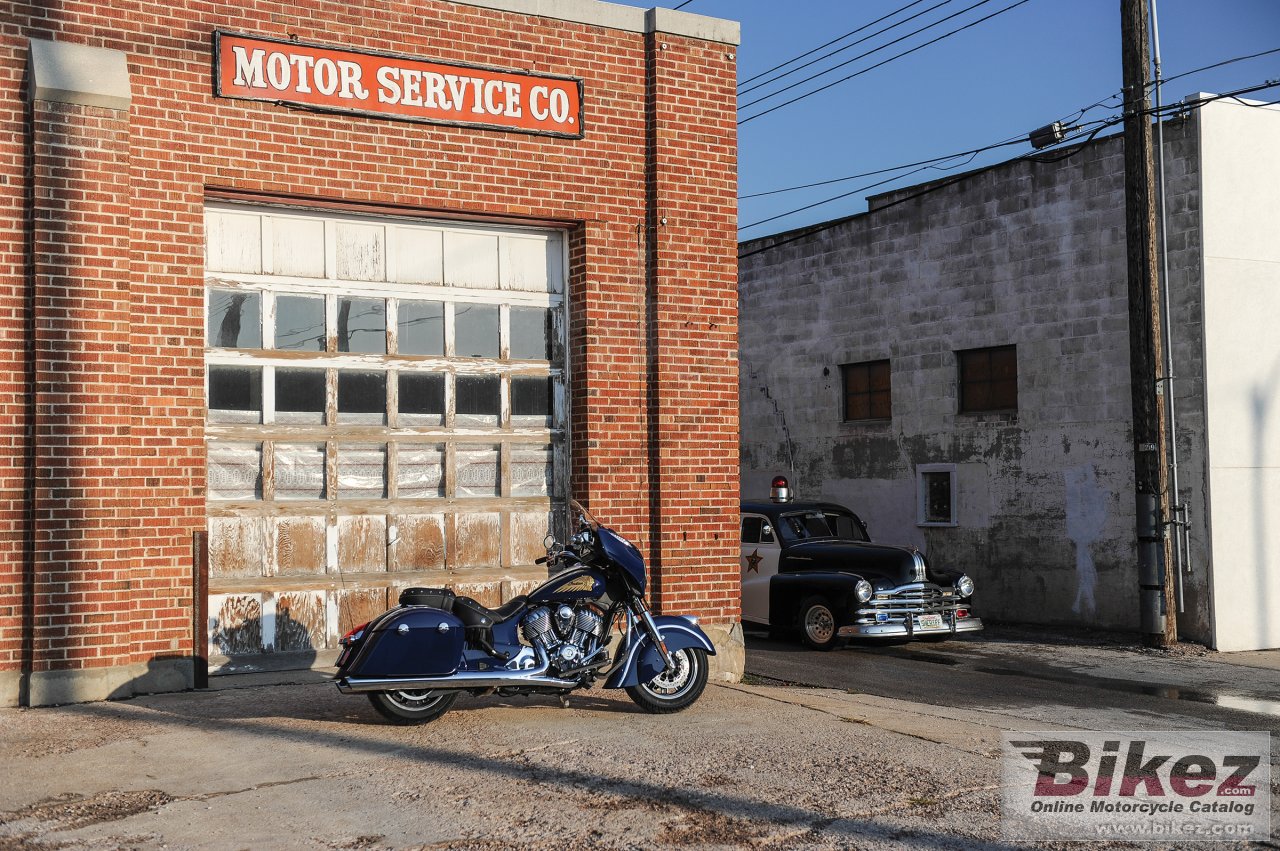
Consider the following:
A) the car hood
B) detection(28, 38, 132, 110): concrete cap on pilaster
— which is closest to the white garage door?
detection(28, 38, 132, 110): concrete cap on pilaster

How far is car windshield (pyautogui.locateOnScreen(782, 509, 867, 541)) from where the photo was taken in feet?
53.6

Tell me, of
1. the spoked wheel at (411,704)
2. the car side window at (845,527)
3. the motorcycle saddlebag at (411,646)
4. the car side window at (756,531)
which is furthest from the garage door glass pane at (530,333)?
the car side window at (845,527)

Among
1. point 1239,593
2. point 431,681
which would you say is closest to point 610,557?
point 431,681

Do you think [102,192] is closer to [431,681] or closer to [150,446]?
[150,446]

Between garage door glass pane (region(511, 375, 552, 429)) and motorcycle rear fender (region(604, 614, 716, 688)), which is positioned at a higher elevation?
garage door glass pane (region(511, 375, 552, 429))

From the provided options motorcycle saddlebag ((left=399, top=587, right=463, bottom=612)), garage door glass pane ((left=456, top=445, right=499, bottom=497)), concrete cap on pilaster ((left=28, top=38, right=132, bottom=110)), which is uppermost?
concrete cap on pilaster ((left=28, top=38, right=132, bottom=110))

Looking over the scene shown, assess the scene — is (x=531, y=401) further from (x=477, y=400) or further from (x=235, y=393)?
(x=235, y=393)

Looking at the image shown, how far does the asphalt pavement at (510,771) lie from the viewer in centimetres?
605

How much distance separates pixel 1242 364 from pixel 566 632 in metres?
11.4

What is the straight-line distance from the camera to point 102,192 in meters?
9.24

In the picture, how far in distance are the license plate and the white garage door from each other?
18.0 ft

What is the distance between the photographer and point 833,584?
49.3ft

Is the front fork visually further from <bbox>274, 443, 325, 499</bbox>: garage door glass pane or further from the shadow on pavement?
<bbox>274, 443, 325, 499</bbox>: garage door glass pane

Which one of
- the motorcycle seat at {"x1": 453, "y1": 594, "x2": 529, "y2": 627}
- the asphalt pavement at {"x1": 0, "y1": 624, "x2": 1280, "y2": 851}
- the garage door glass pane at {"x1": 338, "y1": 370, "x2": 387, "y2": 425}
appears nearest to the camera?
the asphalt pavement at {"x1": 0, "y1": 624, "x2": 1280, "y2": 851}
